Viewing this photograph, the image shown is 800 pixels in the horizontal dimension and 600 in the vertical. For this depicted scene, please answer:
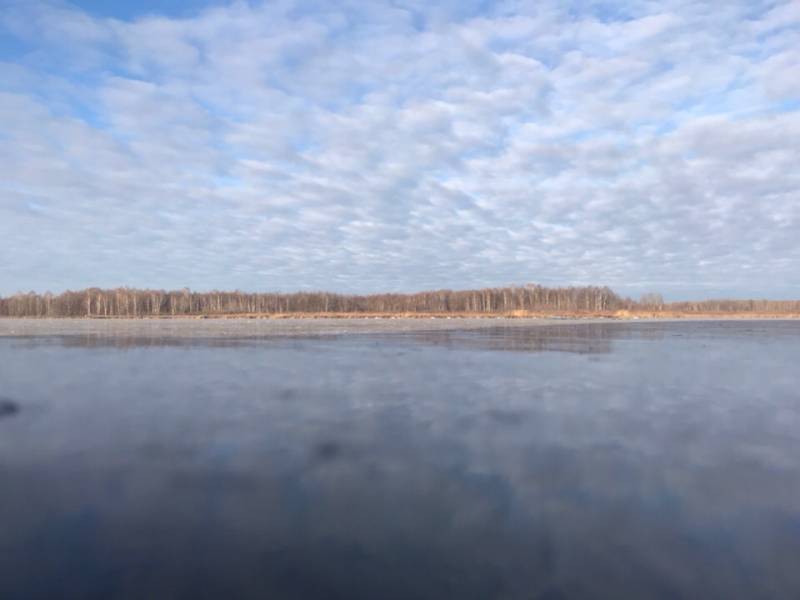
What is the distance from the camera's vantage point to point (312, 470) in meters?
5.61

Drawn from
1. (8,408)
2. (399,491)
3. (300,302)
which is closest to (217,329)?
(8,408)

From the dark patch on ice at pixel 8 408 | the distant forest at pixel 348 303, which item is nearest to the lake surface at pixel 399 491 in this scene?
the dark patch on ice at pixel 8 408

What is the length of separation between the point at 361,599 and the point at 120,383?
920 centimetres

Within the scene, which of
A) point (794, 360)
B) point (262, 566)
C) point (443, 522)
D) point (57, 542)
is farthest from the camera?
point (794, 360)

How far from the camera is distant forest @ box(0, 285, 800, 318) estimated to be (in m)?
87.2

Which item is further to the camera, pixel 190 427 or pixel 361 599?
pixel 190 427

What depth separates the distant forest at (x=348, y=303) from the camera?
3433 inches

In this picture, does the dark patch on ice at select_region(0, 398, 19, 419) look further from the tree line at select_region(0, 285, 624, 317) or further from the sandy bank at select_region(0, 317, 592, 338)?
the tree line at select_region(0, 285, 624, 317)

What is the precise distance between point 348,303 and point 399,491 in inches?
3607

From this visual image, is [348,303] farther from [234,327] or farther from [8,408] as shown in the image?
[8,408]

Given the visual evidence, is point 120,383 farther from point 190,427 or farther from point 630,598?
point 630,598

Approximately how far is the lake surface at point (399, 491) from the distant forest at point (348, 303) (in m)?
79.1

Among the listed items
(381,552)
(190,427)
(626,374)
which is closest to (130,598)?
(381,552)

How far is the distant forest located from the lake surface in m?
79.1
